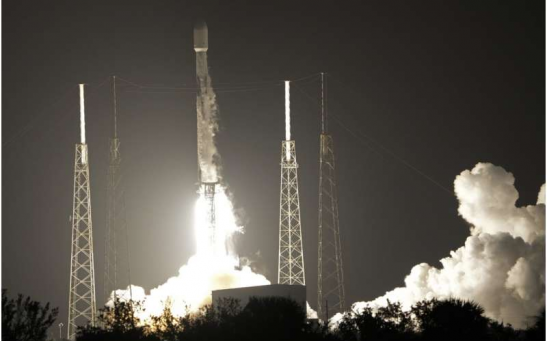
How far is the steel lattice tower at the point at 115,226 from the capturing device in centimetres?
8700

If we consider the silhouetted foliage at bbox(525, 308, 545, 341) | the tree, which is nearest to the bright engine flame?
the tree

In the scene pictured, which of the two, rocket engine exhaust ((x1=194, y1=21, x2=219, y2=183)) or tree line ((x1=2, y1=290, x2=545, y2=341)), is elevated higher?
rocket engine exhaust ((x1=194, y1=21, x2=219, y2=183))

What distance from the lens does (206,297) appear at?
290 feet

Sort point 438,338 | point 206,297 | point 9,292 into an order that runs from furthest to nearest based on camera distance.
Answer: point 9,292
point 206,297
point 438,338

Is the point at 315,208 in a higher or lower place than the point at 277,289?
higher

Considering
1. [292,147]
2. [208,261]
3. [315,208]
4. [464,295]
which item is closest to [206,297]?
[208,261]

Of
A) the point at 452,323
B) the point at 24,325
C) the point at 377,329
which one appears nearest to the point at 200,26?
the point at 377,329

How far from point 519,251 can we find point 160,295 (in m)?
19.6

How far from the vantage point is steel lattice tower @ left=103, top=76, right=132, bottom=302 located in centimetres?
8700

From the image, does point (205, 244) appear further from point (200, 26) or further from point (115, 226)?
point (200, 26)

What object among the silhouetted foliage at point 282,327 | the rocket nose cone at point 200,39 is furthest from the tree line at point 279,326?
the rocket nose cone at point 200,39

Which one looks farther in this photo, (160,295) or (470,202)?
(470,202)

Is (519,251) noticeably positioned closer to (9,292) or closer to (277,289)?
(277,289)

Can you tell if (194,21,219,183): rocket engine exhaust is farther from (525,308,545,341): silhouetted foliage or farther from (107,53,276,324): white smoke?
(525,308,545,341): silhouetted foliage
